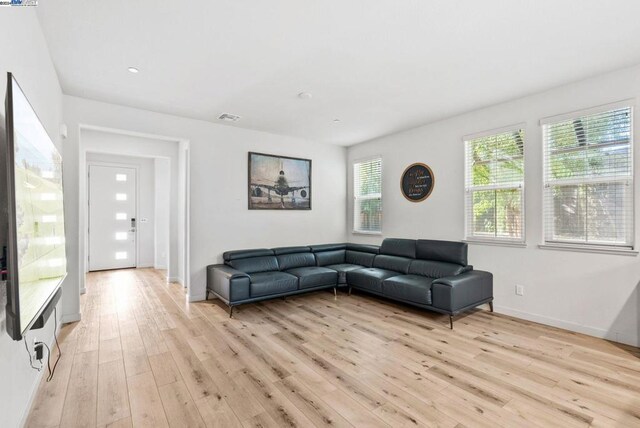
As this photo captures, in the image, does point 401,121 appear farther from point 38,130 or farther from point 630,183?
point 38,130

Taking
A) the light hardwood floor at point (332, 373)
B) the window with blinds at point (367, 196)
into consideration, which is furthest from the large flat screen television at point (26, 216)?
the window with blinds at point (367, 196)

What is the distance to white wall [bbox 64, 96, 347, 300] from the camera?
3.86m

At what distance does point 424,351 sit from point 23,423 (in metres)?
2.97

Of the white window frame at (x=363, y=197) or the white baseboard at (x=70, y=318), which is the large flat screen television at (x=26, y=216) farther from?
the white window frame at (x=363, y=197)

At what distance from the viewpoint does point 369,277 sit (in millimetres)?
4539

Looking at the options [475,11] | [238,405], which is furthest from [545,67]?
[238,405]

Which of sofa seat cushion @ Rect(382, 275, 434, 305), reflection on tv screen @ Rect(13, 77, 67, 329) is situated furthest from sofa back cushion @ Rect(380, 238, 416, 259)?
reflection on tv screen @ Rect(13, 77, 67, 329)

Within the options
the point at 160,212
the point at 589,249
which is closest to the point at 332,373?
the point at 589,249

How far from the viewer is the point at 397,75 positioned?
3131 mm

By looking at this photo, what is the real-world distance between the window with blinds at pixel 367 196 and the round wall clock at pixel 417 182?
60 cm

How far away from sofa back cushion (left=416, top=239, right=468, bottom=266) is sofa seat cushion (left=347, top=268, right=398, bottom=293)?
52 cm

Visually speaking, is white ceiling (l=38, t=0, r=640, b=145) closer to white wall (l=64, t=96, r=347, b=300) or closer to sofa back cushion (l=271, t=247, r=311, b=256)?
white wall (l=64, t=96, r=347, b=300)

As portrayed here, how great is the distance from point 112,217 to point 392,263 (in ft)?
20.0

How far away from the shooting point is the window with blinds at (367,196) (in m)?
5.75
